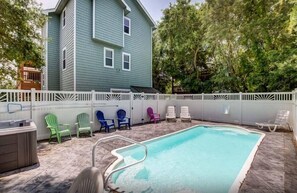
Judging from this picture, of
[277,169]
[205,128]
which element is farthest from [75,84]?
[277,169]

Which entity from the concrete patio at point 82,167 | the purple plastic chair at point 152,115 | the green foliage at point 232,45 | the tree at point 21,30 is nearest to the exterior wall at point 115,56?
the tree at point 21,30

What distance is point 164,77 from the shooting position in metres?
23.0

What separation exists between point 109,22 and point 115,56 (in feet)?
7.49

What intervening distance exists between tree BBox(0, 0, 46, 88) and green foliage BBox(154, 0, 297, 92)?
11.8 meters

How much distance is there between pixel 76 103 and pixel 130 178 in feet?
17.2

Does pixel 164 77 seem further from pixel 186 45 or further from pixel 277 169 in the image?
pixel 277 169

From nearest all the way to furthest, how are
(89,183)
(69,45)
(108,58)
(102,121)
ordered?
(89,183), (102,121), (69,45), (108,58)

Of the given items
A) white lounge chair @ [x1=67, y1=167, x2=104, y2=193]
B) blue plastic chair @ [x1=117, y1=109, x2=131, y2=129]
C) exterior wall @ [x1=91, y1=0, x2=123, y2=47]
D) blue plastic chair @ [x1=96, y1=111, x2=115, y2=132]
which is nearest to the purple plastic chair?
blue plastic chair @ [x1=117, y1=109, x2=131, y2=129]

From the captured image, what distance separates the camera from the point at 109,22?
12594 millimetres

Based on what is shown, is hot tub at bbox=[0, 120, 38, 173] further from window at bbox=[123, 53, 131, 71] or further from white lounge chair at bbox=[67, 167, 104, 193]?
window at bbox=[123, 53, 131, 71]

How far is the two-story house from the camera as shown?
1160 cm

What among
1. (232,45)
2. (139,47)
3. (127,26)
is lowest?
(139,47)

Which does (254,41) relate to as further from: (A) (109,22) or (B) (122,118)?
(B) (122,118)

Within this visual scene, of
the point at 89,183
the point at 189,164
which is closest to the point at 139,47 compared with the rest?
the point at 189,164
